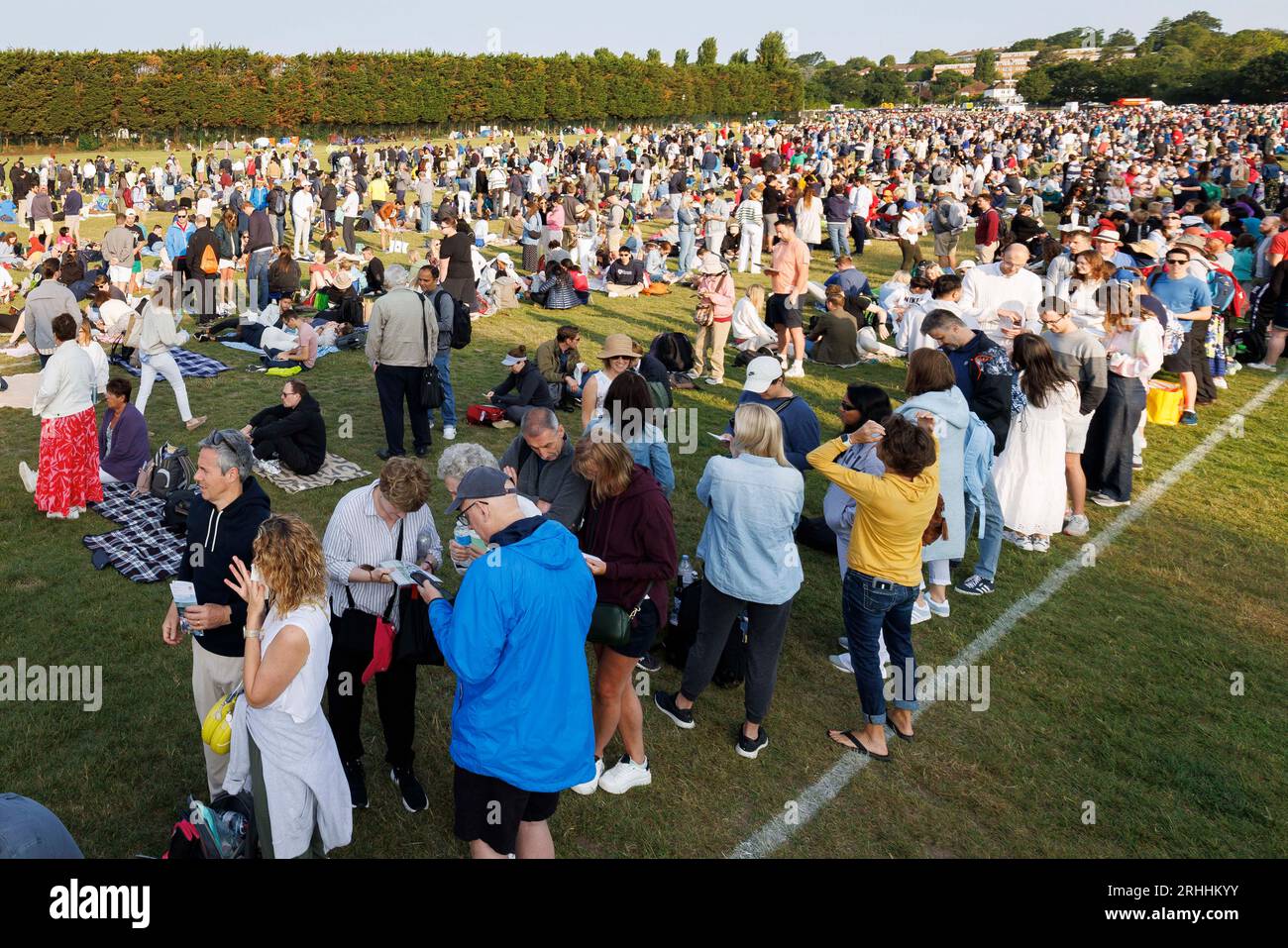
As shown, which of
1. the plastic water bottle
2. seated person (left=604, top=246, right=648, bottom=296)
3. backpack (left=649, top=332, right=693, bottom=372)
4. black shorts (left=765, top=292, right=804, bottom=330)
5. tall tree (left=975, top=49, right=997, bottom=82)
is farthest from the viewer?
tall tree (left=975, top=49, right=997, bottom=82)

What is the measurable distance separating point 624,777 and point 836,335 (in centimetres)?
957

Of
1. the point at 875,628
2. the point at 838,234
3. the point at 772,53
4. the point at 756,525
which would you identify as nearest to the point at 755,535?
the point at 756,525

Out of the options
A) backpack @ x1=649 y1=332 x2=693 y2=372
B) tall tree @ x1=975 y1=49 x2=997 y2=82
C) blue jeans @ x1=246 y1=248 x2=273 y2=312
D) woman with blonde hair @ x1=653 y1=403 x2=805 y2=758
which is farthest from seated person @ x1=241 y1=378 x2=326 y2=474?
tall tree @ x1=975 y1=49 x2=997 y2=82

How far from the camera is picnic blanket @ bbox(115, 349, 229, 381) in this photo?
12.3m

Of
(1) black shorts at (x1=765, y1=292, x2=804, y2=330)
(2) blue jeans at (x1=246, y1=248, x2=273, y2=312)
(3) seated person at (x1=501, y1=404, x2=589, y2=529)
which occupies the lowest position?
(3) seated person at (x1=501, y1=404, x2=589, y2=529)

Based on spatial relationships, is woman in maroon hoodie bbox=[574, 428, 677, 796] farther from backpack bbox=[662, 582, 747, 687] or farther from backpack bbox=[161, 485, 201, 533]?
backpack bbox=[161, 485, 201, 533]

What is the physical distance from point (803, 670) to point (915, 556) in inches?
57.4

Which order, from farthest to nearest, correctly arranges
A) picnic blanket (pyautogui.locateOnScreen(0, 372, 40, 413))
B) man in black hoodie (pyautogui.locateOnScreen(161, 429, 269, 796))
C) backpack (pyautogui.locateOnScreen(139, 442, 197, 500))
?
picnic blanket (pyautogui.locateOnScreen(0, 372, 40, 413))
backpack (pyautogui.locateOnScreen(139, 442, 197, 500))
man in black hoodie (pyautogui.locateOnScreen(161, 429, 269, 796))

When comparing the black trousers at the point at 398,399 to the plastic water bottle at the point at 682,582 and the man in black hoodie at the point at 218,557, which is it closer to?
the plastic water bottle at the point at 682,582

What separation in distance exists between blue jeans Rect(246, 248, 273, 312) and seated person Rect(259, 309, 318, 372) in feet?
7.40

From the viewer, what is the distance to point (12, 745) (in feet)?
16.3

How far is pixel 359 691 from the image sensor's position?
4.51 m
